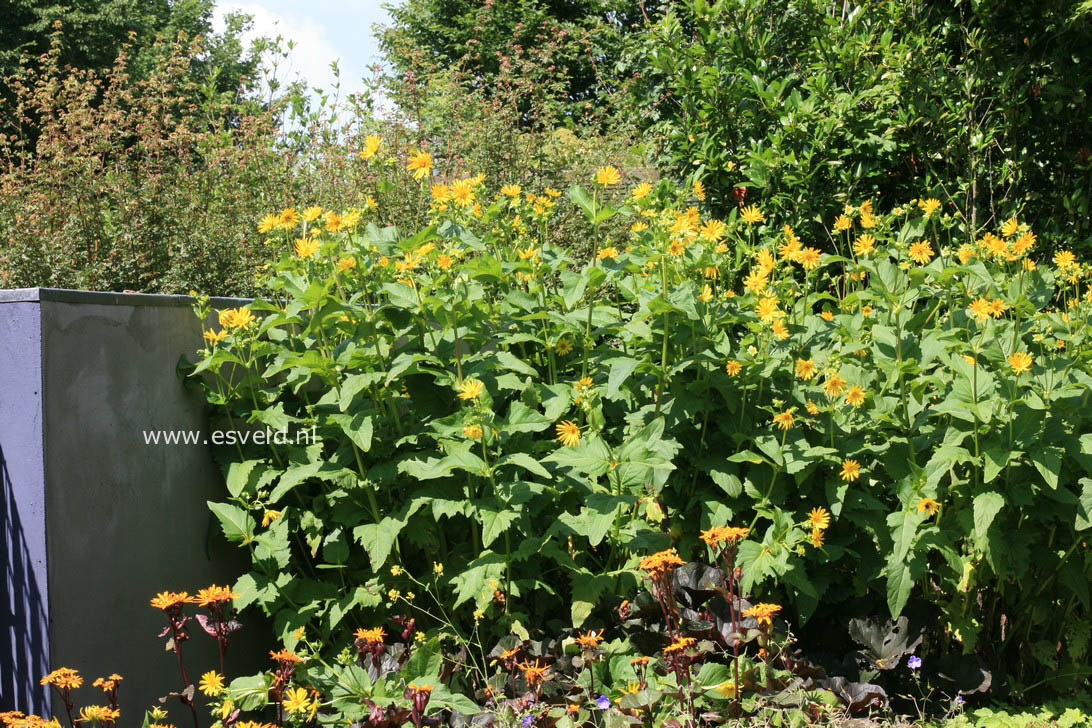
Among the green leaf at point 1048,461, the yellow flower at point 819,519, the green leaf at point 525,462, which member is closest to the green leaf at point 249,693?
the green leaf at point 525,462

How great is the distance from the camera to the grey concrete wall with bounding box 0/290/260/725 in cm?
206

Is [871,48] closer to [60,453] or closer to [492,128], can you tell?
[492,128]

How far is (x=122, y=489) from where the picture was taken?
7.44 ft

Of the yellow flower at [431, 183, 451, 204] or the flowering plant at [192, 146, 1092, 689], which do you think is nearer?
the flowering plant at [192, 146, 1092, 689]

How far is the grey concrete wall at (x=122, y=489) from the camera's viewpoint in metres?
2.06

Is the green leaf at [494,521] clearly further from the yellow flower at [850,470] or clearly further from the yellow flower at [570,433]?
the yellow flower at [850,470]

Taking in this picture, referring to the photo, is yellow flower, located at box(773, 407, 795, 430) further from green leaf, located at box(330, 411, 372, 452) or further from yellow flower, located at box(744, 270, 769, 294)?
green leaf, located at box(330, 411, 372, 452)

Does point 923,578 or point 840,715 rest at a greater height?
point 923,578

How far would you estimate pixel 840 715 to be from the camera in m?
2.14

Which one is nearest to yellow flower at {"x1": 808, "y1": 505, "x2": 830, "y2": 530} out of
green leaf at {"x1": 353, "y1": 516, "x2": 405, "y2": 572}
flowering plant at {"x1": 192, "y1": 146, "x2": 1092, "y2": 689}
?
flowering plant at {"x1": 192, "y1": 146, "x2": 1092, "y2": 689}

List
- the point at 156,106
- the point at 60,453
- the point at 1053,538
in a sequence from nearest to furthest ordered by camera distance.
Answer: the point at 60,453
the point at 1053,538
the point at 156,106

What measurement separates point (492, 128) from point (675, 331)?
3660mm

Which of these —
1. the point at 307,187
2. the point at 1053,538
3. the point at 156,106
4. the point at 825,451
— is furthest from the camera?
the point at 307,187

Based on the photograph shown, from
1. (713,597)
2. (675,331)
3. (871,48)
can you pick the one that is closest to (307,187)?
(871,48)
